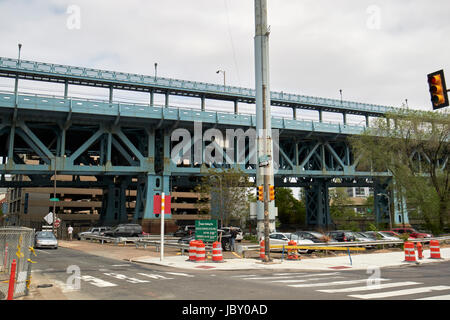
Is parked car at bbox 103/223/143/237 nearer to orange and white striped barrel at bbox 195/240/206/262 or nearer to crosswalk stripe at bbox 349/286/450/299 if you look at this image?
orange and white striped barrel at bbox 195/240/206/262

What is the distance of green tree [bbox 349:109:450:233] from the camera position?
139 ft

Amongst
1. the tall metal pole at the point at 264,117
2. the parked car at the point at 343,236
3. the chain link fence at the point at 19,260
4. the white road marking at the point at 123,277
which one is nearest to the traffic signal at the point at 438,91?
the tall metal pole at the point at 264,117

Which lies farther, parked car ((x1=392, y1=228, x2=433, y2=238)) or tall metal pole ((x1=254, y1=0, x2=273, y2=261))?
parked car ((x1=392, y1=228, x2=433, y2=238))

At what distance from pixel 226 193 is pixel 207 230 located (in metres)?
19.6

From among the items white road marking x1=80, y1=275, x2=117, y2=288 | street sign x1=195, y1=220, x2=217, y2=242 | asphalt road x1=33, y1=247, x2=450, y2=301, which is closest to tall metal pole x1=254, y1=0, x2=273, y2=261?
street sign x1=195, y1=220, x2=217, y2=242

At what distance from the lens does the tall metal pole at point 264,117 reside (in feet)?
69.1

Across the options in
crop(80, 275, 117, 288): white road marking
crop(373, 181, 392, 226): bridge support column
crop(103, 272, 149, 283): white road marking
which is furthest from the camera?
crop(373, 181, 392, 226): bridge support column

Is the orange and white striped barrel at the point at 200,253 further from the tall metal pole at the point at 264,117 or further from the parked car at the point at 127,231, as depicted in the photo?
the parked car at the point at 127,231

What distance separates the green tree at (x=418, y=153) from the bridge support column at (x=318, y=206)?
96.1 feet

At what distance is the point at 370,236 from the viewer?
3394cm

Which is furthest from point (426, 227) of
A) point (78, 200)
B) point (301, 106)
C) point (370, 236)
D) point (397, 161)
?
point (78, 200)

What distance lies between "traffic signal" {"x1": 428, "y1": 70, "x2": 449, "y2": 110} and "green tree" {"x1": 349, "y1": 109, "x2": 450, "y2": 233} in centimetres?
3219

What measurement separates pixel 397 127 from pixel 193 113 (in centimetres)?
2432

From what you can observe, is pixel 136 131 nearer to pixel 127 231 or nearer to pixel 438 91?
pixel 127 231
